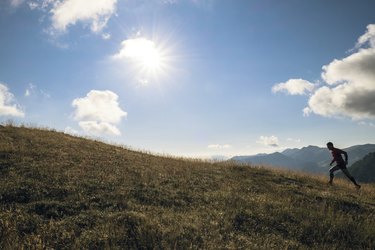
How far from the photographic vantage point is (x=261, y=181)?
838 inches

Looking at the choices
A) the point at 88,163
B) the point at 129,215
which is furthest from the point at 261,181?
the point at 129,215

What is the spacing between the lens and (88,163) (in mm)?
19516

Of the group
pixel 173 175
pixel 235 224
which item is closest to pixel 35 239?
pixel 235 224

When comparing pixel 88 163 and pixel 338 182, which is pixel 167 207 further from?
pixel 338 182

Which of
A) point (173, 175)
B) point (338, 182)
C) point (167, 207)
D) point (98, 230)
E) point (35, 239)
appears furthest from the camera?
point (338, 182)

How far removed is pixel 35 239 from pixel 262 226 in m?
7.05

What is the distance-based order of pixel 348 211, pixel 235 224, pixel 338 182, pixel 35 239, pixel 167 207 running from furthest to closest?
pixel 338 182 → pixel 348 211 → pixel 167 207 → pixel 235 224 → pixel 35 239

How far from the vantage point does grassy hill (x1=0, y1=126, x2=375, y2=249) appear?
33.5 ft

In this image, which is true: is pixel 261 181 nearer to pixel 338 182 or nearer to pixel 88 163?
pixel 338 182

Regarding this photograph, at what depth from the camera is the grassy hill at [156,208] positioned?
10.2 m

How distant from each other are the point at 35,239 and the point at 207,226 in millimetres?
4936

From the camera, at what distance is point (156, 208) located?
42.6ft

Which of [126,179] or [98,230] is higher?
[126,179]

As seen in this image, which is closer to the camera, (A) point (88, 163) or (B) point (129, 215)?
(B) point (129, 215)
